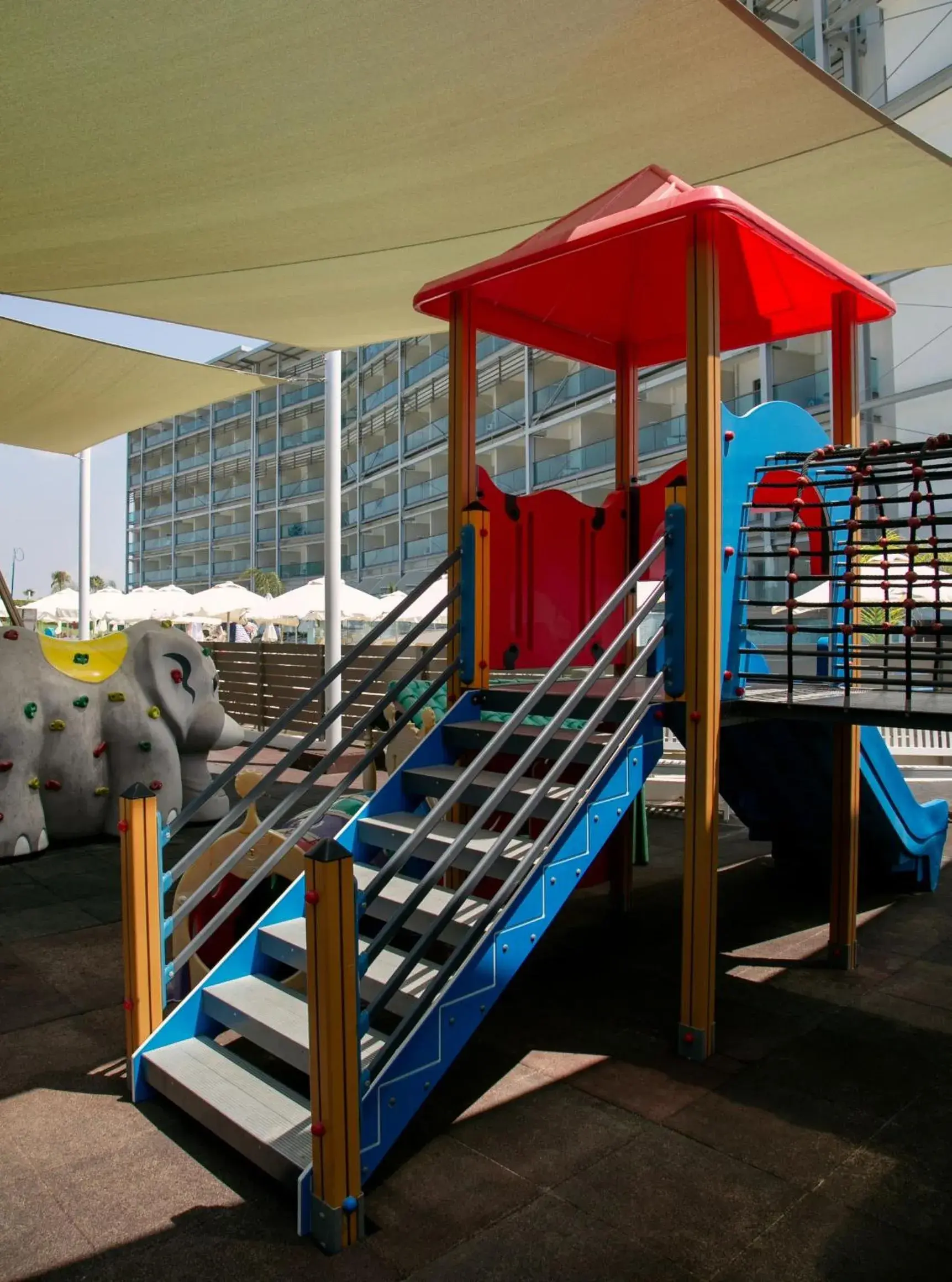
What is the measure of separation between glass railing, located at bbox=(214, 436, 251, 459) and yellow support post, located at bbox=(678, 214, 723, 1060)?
189ft

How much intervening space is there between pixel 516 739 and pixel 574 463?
27734 mm

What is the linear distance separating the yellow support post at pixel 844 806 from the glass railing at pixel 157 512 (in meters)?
67.3

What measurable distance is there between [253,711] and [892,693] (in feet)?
37.5

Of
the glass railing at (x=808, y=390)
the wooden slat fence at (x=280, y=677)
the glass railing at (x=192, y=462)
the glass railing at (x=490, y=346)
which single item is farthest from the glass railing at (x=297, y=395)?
the wooden slat fence at (x=280, y=677)

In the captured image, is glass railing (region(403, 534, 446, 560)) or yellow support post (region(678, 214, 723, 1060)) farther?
glass railing (region(403, 534, 446, 560))

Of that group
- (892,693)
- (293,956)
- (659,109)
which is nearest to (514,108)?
(659,109)

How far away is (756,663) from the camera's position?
4.85m

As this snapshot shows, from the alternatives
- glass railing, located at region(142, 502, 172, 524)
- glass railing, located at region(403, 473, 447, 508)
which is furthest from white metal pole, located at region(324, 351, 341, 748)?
glass railing, located at region(142, 502, 172, 524)

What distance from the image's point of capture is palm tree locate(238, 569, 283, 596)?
52188 millimetres

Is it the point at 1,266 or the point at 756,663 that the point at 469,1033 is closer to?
the point at 756,663

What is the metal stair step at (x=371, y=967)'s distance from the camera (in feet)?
11.7

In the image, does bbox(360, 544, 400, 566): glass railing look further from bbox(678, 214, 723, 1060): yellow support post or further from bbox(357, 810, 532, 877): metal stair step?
bbox(678, 214, 723, 1060): yellow support post

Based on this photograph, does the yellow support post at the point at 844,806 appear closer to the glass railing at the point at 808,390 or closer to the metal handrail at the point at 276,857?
the metal handrail at the point at 276,857

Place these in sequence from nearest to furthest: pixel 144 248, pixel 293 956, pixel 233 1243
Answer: pixel 233 1243 → pixel 293 956 → pixel 144 248
